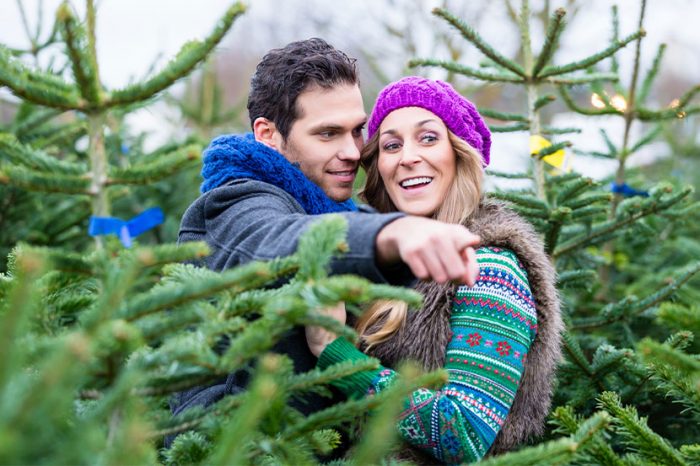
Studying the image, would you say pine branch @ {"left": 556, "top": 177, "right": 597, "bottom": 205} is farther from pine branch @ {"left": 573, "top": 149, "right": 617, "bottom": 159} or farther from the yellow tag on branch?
Result: pine branch @ {"left": 573, "top": 149, "right": 617, "bottom": 159}

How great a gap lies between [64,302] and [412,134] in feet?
5.24

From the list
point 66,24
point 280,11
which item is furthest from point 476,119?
point 280,11

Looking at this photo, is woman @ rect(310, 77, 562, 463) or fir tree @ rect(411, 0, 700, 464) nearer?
woman @ rect(310, 77, 562, 463)

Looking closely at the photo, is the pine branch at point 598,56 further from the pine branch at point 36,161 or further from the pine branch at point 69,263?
the pine branch at point 69,263

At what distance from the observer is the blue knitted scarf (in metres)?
2.23

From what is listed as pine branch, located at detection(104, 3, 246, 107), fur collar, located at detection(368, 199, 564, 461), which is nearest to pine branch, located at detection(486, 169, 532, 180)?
fur collar, located at detection(368, 199, 564, 461)

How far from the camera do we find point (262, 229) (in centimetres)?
168

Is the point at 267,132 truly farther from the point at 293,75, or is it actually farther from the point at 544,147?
the point at 544,147

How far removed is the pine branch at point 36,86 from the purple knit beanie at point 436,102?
125 cm

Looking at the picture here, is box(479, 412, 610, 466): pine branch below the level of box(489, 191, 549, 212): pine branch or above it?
below

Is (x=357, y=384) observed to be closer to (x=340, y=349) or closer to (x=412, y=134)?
(x=340, y=349)

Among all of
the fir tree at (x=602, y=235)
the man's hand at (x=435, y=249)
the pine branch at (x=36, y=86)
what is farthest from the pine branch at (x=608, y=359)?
the pine branch at (x=36, y=86)

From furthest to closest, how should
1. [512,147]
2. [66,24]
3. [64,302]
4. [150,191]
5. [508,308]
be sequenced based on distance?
1. [512,147]
2. [150,191]
3. [508,308]
4. [66,24]
5. [64,302]

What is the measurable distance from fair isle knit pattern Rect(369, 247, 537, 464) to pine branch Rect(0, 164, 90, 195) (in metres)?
0.95
